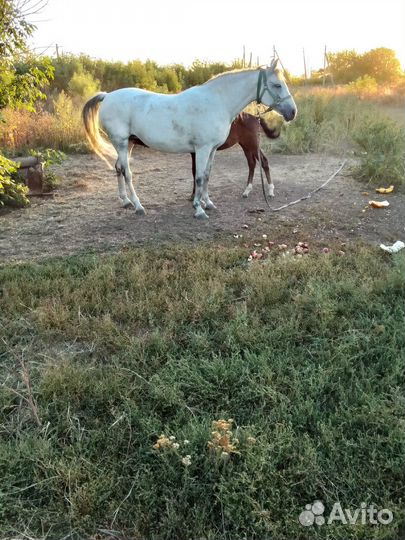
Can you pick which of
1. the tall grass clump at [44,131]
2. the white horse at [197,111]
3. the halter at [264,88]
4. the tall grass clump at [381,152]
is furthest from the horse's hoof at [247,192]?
the tall grass clump at [44,131]

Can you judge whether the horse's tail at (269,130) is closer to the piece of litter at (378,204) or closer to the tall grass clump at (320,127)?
the piece of litter at (378,204)

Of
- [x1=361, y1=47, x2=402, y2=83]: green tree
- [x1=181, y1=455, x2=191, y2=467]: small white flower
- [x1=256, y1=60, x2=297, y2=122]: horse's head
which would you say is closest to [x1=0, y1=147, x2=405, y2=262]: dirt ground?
[x1=256, y1=60, x2=297, y2=122]: horse's head

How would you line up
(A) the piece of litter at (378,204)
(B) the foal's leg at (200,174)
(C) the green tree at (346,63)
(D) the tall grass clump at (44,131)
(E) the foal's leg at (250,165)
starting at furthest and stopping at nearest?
(C) the green tree at (346,63) < (D) the tall grass clump at (44,131) < (E) the foal's leg at (250,165) < (A) the piece of litter at (378,204) < (B) the foal's leg at (200,174)

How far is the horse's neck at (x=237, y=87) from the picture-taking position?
512 cm

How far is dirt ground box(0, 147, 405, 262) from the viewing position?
478 centimetres

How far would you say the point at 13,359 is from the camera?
2859 millimetres

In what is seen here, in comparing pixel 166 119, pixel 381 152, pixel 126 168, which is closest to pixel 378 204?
pixel 381 152

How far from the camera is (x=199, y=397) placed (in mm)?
2451

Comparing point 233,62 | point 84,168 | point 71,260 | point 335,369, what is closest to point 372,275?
point 335,369

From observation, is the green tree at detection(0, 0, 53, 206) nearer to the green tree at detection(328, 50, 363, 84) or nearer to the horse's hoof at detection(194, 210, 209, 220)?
the horse's hoof at detection(194, 210, 209, 220)

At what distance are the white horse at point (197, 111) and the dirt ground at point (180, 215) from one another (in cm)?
56

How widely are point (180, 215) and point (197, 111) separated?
4.11ft

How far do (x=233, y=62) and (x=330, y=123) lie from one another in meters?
7.75

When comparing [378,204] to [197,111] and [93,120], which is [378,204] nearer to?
[197,111]
